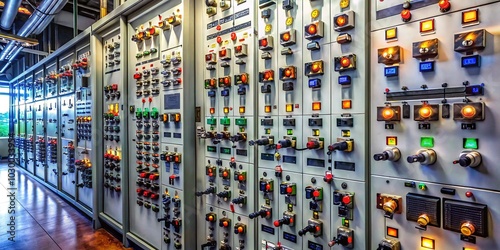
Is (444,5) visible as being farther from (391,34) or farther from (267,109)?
(267,109)

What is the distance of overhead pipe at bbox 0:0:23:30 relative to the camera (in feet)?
14.0

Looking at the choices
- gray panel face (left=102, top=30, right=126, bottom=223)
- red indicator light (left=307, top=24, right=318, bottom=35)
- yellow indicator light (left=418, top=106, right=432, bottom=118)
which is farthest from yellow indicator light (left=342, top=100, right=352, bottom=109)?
gray panel face (left=102, top=30, right=126, bottom=223)

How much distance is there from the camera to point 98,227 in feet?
13.2

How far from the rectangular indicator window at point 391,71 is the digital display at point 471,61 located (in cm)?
28

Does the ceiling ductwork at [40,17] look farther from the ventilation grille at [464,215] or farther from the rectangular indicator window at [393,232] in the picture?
the ventilation grille at [464,215]

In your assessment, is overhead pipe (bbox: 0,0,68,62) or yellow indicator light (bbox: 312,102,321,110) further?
overhead pipe (bbox: 0,0,68,62)

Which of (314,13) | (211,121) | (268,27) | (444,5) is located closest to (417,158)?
(444,5)

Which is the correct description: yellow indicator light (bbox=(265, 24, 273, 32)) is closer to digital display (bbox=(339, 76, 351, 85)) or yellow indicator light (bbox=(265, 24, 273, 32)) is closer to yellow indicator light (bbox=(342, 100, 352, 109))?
digital display (bbox=(339, 76, 351, 85))

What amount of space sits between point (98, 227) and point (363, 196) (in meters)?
3.88

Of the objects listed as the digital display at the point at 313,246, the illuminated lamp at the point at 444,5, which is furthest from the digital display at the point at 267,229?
the illuminated lamp at the point at 444,5

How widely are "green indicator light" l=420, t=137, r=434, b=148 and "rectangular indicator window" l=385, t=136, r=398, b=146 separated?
0.40 ft

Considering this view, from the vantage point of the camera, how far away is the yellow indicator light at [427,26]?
134 centimetres

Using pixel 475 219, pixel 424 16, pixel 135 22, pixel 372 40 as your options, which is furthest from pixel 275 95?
pixel 135 22

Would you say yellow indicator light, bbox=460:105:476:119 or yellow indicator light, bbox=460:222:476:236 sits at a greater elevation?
yellow indicator light, bbox=460:105:476:119
